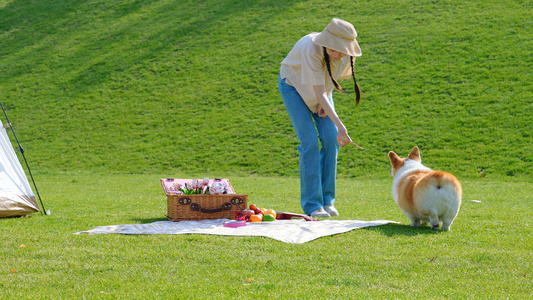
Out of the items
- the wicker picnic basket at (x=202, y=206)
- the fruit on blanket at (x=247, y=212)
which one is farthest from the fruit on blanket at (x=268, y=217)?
the wicker picnic basket at (x=202, y=206)

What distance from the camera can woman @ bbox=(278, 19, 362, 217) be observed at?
186 inches

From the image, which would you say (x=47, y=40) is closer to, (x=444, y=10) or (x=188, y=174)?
(x=188, y=174)

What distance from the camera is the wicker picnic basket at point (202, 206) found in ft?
16.3

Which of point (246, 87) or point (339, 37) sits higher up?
point (339, 37)

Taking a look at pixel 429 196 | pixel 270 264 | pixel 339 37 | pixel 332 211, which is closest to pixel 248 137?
pixel 332 211

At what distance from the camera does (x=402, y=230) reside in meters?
4.18

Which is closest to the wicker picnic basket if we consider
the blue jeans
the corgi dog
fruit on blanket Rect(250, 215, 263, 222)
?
fruit on blanket Rect(250, 215, 263, 222)

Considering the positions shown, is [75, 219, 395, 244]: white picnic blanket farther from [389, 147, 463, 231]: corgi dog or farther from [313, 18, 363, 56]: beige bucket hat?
[313, 18, 363, 56]: beige bucket hat

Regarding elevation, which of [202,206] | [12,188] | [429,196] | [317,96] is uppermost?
[317,96]

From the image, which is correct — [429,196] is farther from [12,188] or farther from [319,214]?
[12,188]

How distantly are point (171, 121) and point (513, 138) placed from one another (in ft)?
33.7

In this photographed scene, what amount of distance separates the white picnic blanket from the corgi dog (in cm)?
35

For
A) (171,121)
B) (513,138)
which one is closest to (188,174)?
(171,121)

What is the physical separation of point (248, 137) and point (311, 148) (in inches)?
395
